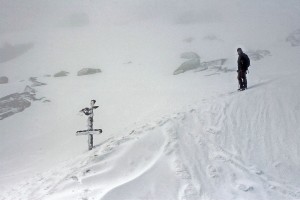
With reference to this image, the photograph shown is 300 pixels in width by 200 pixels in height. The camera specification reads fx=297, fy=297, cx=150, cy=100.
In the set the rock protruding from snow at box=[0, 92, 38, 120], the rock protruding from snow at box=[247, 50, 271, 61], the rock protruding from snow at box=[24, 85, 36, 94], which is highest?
the rock protruding from snow at box=[247, 50, 271, 61]

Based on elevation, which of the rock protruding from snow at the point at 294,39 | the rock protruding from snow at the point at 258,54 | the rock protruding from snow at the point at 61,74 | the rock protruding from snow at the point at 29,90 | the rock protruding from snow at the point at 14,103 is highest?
the rock protruding from snow at the point at 294,39

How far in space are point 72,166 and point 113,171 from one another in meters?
1.98

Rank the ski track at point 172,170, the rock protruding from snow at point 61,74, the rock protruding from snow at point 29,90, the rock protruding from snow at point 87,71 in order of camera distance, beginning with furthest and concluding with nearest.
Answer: the rock protruding from snow at point 61,74 < the rock protruding from snow at point 87,71 < the rock protruding from snow at point 29,90 < the ski track at point 172,170

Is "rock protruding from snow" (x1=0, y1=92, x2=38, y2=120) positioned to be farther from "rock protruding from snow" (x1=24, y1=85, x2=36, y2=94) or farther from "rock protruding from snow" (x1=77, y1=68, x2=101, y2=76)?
"rock protruding from snow" (x1=77, y1=68, x2=101, y2=76)

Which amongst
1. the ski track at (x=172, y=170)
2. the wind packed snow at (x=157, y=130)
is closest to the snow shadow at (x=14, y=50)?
the wind packed snow at (x=157, y=130)

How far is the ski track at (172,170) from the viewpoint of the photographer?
7578 millimetres

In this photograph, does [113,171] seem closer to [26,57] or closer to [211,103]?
[211,103]

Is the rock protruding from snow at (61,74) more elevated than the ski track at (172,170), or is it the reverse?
the rock protruding from snow at (61,74)

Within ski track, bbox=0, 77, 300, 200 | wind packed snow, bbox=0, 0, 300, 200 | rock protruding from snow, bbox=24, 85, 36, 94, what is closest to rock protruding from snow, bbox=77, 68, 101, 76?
wind packed snow, bbox=0, 0, 300, 200

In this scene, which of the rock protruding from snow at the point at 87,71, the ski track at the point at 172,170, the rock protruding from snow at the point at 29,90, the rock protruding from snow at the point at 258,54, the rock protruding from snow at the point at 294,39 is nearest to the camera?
the ski track at the point at 172,170

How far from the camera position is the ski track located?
758 cm

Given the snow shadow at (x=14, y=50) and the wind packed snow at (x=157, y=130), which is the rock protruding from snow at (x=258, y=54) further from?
the snow shadow at (x=14, y=50)

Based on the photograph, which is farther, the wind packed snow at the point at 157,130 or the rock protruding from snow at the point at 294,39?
the rock protruding from snow at the point at 294,39

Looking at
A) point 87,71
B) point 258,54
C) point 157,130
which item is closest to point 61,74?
point 87,71
